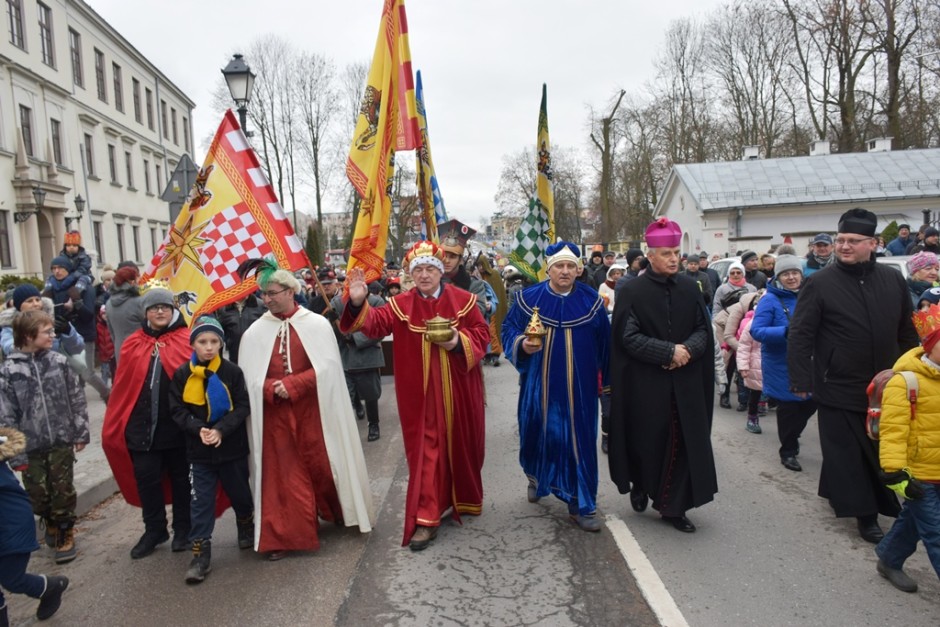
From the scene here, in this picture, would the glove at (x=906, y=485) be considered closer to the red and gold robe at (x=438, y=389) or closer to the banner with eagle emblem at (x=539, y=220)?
the red and gold robe at (x=438, y=389)

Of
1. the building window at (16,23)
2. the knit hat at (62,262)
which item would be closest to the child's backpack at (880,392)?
the knit hat at (62,262)

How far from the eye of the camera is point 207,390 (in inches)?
164

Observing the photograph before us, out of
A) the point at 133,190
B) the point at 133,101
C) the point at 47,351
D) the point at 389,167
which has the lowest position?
the point at 47,351

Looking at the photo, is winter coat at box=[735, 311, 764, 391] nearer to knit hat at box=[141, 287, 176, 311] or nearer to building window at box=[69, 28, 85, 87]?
knit hat at box=[141, 287, 176, 311]

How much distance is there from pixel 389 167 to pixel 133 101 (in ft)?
124

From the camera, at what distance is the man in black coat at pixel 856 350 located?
167 inches

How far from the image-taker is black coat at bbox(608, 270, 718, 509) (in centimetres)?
442

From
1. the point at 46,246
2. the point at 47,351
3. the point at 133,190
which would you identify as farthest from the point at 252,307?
the point at 133,190

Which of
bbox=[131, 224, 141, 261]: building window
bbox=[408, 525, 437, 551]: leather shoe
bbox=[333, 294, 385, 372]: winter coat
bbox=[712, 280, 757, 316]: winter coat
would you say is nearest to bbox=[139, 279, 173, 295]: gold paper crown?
bbox=[408, 525, 437, 551]: leather shoe

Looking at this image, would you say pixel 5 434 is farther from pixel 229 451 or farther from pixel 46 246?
pixel 46 246

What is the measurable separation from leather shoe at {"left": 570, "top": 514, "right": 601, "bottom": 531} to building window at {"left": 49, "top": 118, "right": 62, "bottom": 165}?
28939 millimetres

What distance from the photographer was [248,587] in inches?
155

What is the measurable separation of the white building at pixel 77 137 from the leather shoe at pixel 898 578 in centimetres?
2472

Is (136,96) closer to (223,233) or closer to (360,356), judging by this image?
(360,356)
